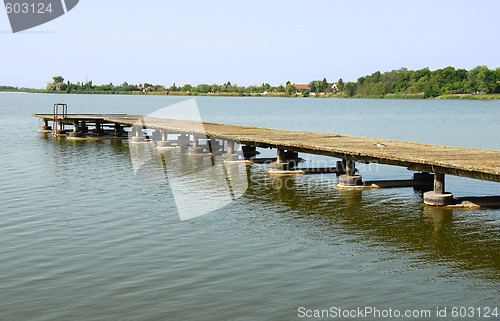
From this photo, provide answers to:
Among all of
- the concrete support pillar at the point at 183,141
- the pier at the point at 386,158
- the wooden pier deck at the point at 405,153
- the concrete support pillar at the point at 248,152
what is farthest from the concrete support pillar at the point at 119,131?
the wooden pier deck at the point at 405,153

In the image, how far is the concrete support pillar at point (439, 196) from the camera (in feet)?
58.6

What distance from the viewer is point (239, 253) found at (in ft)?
43.6

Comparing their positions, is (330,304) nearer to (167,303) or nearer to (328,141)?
(167,303)

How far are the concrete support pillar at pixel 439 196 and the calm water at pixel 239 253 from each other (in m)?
0.38

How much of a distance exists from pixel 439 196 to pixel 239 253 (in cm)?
746

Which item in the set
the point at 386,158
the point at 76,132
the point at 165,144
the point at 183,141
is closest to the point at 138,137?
the point at 165,144

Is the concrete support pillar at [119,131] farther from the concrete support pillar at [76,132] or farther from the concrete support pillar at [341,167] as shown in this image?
the concrete support pillar at [341,167]

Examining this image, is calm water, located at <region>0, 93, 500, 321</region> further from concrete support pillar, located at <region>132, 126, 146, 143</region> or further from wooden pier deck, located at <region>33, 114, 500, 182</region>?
concrete support pillar, located at <region>132, 126, 146, 143</region>

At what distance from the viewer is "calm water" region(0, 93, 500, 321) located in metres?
10.6

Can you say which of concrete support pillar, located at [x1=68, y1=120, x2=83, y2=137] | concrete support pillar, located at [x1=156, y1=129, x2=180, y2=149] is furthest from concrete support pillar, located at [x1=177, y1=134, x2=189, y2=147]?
concrete support pillar, located at [x1=68, y1=120, x2=83, y2=137]

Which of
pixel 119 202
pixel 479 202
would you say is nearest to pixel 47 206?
pixel 119 202

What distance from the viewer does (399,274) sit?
39.3ft

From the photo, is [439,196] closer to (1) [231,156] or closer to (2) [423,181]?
(2) [423,181]

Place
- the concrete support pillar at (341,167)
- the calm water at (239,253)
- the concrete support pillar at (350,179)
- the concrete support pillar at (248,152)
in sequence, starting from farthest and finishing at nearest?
the concrete support pillar at (248,152) < the concrete support pillar at (341,167) < the concrete support pillar at (350,179) < the calm water at (239,253)
